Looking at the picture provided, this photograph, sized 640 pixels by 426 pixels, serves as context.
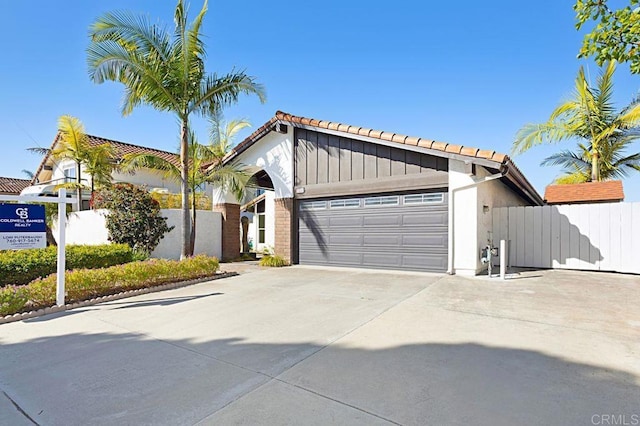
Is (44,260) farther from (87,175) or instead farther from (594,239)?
(594,239)

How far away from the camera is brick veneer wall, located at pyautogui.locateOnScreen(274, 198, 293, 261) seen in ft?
42.3

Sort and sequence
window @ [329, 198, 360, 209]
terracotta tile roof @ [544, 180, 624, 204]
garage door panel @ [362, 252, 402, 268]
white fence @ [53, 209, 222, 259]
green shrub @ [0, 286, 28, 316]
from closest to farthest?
green shrub @ [0, 286, 28, 316] → garage door panel @ [362, 252, 402, 268] → window @ [329, 198, 360, 209] → white fence @ [53, 209, 222, 259] → terracotta tile roof @ [544, 180, 624, 204]

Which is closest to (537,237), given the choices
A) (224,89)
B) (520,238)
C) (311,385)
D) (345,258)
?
(520,238)

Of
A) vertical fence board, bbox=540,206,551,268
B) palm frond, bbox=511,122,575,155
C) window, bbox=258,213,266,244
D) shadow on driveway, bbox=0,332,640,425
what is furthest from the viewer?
window, bbox=258,213,266,244

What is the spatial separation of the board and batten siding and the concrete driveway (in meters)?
4.65

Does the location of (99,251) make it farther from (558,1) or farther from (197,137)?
(558,1)

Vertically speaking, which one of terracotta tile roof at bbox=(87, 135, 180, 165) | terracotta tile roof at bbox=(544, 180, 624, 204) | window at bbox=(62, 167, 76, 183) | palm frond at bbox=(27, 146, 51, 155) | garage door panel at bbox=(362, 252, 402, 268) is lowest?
garage door panel at bbox=(362, 252, 402, 268)

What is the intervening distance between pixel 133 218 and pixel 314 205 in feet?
23.3

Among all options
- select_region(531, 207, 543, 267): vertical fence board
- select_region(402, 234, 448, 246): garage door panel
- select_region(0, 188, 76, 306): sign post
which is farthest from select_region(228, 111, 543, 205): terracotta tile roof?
select_region(0, 188, 76, 306): sign post

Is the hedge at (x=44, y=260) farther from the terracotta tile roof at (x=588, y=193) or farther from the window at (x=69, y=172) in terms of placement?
the terracotta tile roof at (x=588, y=193)

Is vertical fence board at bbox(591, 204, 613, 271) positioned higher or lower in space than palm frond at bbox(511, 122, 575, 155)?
lower

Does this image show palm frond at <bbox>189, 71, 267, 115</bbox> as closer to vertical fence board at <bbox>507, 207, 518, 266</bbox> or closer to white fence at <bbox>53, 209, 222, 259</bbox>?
white fence at <bbox>53, 209, 222, 259</bbox>

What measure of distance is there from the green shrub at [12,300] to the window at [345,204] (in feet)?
28.9

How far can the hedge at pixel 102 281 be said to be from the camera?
6034mm
